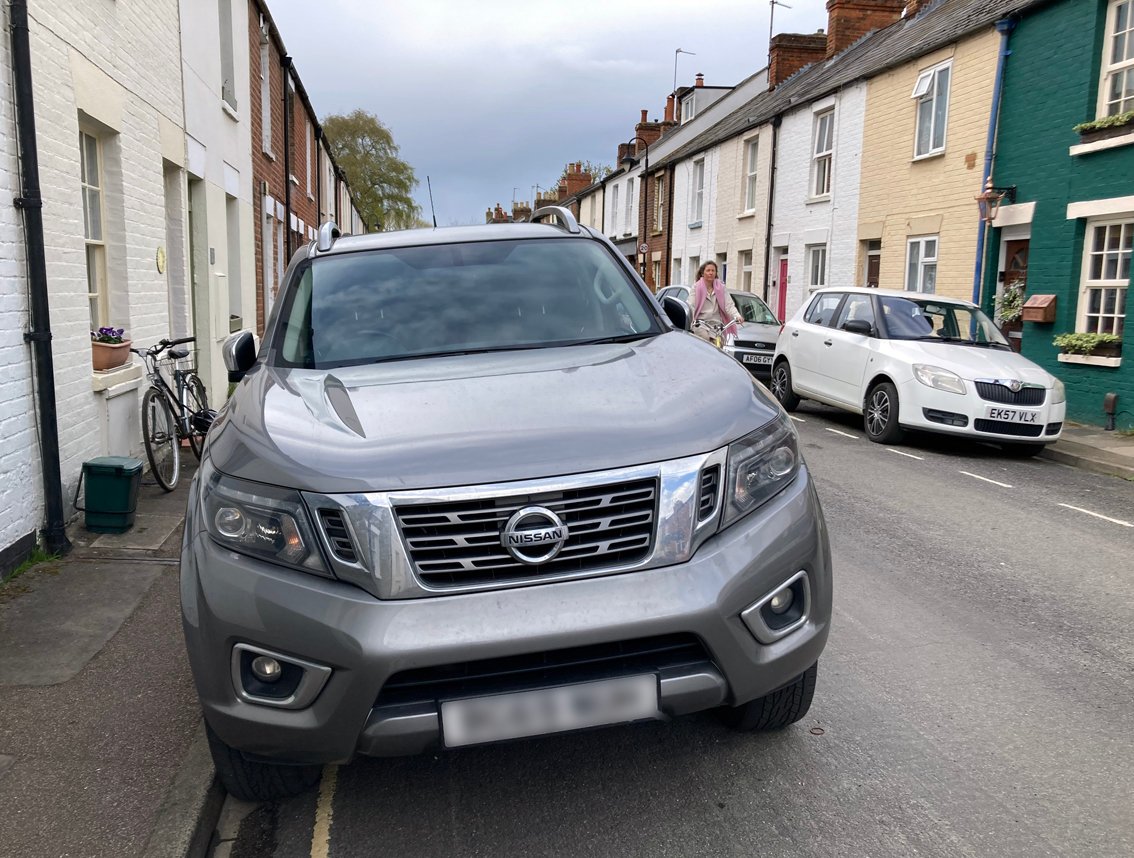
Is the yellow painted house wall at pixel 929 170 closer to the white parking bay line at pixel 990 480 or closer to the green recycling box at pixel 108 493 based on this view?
the white parking bay line at pixel 990 480

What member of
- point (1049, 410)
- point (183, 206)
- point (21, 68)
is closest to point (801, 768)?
point (21, 68)

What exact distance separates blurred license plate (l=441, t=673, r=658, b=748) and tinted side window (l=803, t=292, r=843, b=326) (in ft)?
34.4

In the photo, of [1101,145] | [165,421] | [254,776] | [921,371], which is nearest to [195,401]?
[165,421]

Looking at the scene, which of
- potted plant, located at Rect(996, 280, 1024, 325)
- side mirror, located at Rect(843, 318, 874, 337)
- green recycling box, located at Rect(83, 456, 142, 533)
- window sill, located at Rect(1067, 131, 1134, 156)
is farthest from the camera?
potted plant, located at Rect(996, 280, 1024, 325)

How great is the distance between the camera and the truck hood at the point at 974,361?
984cm

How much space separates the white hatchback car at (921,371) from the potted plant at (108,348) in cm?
769

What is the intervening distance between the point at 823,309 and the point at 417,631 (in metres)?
11.1

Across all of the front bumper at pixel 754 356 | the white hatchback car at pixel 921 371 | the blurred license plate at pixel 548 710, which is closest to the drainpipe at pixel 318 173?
the front bumper at pixel 754 356

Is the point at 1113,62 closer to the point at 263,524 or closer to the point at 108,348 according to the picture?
the point at 108,348

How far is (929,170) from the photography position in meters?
16.2

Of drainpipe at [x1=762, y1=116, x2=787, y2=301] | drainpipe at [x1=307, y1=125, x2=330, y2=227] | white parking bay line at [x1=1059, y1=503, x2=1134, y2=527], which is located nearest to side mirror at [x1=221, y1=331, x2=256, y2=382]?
white parking bay line at [x1=1059, y1=503, x2=1134, y2=527]

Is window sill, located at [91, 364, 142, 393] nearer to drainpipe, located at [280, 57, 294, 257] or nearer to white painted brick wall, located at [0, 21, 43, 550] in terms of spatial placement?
white painted brick wall, located at [0, 21, 43, 550]

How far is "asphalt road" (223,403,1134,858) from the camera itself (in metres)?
2.82

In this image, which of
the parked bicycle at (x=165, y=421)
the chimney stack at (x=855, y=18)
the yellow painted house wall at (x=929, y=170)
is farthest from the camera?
the chimney stack at (x=855, y=18)
